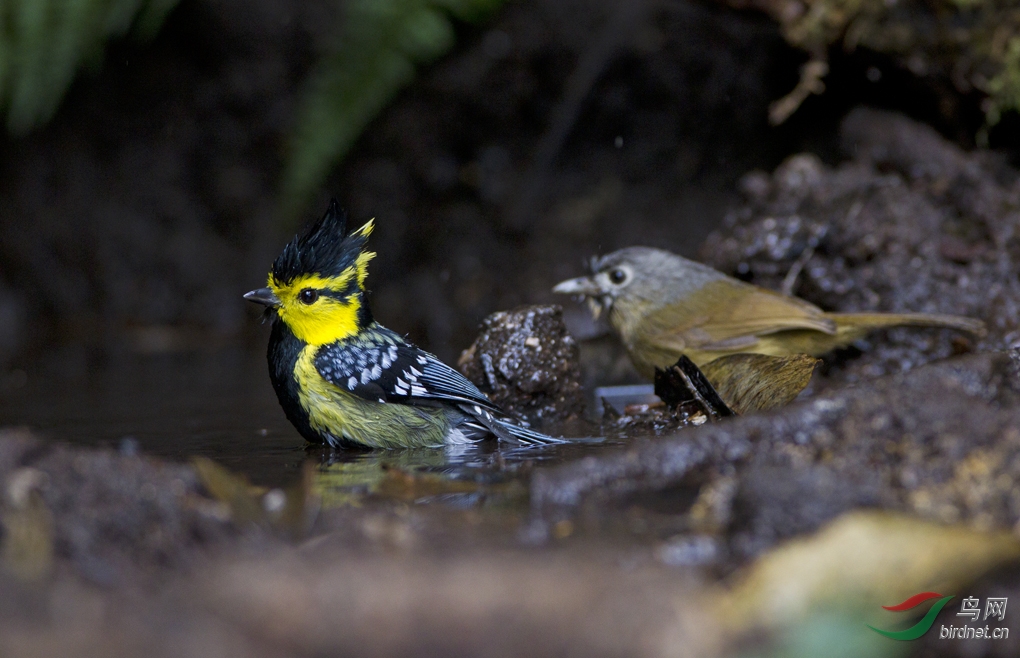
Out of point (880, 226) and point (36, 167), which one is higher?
point (36, 167)

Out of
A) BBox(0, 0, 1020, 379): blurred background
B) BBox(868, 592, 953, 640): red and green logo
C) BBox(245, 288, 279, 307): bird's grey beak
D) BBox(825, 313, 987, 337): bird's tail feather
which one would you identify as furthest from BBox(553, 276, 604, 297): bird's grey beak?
BBox(868, 592, 953, 640): red and green logo

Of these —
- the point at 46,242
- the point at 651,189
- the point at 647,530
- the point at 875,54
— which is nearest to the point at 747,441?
the point at 647,530

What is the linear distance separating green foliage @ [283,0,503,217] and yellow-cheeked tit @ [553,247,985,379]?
2.65 meters

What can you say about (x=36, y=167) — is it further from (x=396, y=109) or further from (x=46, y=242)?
(x=396, y=109)

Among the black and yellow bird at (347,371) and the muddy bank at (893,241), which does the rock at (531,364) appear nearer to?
the black and yellow bird at (347,371)

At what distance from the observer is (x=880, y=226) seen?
518cm

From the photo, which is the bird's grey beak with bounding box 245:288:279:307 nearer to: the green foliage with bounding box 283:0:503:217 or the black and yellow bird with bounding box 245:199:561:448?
the black and yellow bird with bounding box 245:199:561:448

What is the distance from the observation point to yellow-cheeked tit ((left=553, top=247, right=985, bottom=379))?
473 cm

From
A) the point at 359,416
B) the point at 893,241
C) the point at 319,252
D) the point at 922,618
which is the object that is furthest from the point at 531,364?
the point at 922,618

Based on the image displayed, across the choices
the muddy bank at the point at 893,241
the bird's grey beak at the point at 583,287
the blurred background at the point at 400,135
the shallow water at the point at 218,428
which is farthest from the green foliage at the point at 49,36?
the muddy bank at the point at 893,241

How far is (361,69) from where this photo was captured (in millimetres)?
7066

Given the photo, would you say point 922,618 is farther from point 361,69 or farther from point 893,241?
point 361,69

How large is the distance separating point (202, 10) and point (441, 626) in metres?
8.13

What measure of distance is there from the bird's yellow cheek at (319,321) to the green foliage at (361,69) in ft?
11.9
